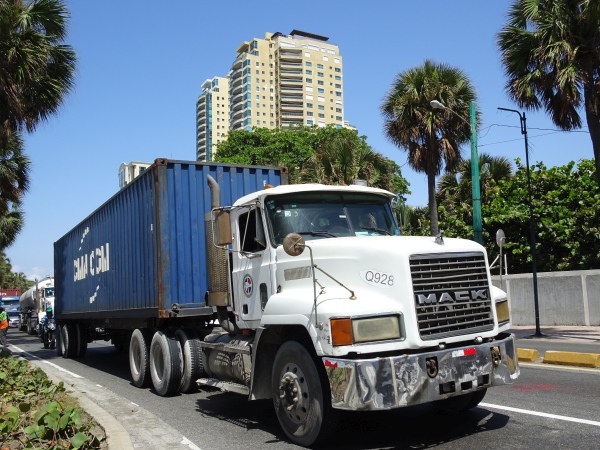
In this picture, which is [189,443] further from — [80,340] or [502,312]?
[80,340]

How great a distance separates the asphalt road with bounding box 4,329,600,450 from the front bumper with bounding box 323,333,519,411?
675 mm

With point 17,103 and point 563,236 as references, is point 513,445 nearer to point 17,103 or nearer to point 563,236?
point 17,103

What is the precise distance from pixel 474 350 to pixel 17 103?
14787 mm

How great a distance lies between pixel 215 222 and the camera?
26.1 ft

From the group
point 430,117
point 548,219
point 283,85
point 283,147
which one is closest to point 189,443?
point 430,117

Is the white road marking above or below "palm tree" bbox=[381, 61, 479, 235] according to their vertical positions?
below

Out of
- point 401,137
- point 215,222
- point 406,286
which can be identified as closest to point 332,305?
point 406,286

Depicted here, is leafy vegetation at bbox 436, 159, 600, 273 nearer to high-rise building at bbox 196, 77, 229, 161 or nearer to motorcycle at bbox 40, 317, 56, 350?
motorcycle at bbox 40, 317, 56, 350

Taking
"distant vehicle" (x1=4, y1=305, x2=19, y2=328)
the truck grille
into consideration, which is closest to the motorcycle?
the truck grille

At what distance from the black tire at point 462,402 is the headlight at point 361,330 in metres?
1.97

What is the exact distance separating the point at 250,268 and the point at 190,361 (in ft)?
9.02

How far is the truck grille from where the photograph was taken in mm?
5922

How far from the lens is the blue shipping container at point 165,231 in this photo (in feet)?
32.2

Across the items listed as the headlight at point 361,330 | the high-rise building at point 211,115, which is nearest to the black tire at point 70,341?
the headlight at point 361,330
